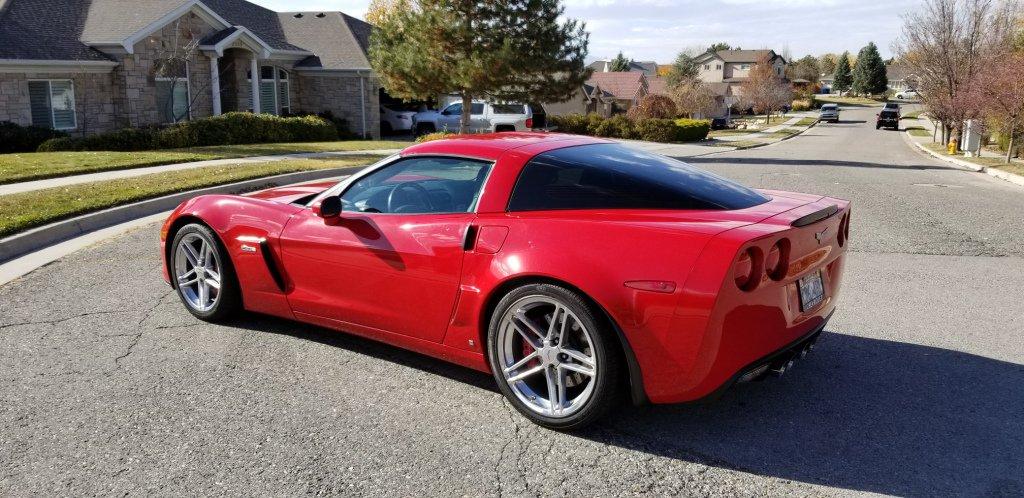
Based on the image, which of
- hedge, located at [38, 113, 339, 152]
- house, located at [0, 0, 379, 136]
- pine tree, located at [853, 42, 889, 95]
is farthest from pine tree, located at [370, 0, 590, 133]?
pine tree, located at [853, 42, 889, 95]

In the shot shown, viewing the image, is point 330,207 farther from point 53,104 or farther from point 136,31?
point 136,31

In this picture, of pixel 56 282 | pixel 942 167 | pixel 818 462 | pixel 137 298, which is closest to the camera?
pixel 818 462

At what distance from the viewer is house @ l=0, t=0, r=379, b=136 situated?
2227 centimetres

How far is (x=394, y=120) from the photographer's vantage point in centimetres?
3497

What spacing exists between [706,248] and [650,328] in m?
0.41

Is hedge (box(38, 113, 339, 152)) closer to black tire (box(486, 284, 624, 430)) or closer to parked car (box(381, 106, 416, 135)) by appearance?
parked car (box(381, 106, 416, 135))

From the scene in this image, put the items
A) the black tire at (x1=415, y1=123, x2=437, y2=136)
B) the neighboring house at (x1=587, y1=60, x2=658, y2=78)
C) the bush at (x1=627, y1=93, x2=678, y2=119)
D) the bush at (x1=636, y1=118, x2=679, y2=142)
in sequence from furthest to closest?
the neighboring house at (x1=587, y1=60, x2=658, y2=78) → the bush at (x1=627, y1=93, x2=678, y2=119) → the bush at (x1=636, y1=118, x2=679, y2=142) → the black tire at (x1=415, y1=123, x2=437, y2=136)

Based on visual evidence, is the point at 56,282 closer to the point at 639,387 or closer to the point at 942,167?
the point at 639,387

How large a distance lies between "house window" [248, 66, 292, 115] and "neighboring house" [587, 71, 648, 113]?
38.0m

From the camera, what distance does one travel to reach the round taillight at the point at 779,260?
3486mm

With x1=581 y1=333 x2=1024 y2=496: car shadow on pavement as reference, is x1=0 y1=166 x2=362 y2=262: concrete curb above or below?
above

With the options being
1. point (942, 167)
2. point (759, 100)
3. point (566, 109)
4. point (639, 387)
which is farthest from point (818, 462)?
point (759, 100)

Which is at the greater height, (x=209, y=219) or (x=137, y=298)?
(x=209, y=219)

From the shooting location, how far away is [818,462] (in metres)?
3.42
